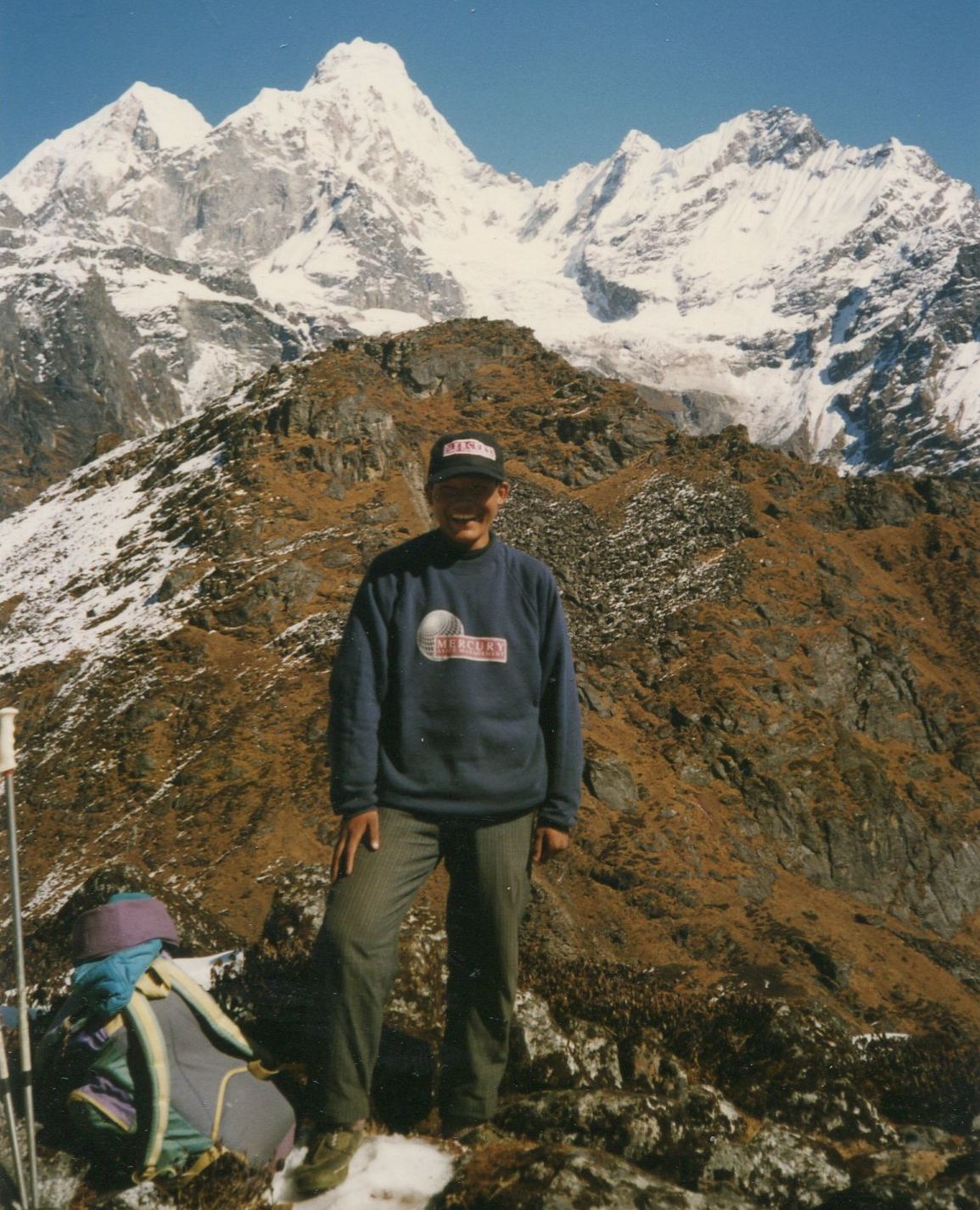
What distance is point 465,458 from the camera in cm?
464

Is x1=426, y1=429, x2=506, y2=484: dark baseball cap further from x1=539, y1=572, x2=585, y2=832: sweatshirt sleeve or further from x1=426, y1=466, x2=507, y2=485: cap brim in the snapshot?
x1=539, y1=572, x2=585, y2=832: sweatshirt sleeve


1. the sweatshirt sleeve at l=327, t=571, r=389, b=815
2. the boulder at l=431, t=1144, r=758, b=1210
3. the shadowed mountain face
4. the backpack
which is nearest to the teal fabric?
the backpack

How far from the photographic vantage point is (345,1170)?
4.30m

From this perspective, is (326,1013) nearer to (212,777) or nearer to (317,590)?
(212,777)

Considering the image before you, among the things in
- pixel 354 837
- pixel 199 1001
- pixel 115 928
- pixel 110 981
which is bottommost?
pixel 199 1001

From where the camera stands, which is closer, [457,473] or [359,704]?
[359,704]

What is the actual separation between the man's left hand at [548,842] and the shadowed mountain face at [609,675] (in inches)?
168

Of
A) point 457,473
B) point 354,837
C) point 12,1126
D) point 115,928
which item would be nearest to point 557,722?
point 354,837

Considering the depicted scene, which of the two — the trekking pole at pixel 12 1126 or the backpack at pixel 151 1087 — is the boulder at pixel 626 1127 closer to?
the backpack at pixel 151 1087

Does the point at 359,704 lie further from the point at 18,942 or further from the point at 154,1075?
the point at 154,1075

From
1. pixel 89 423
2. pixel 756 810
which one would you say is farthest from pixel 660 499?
pixel 89 423

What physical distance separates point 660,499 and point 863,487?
48.5 feet

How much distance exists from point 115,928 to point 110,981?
0.28 metres

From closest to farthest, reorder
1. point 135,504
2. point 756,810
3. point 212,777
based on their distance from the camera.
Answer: point 212,777, point 756,810, point 135,504
